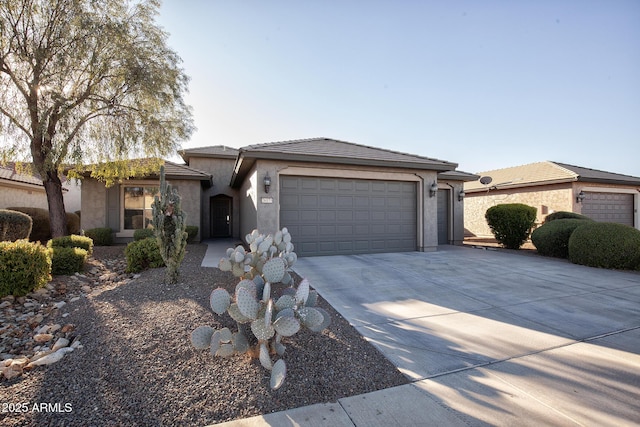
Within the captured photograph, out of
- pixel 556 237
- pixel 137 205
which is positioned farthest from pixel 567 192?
pixel 137 205

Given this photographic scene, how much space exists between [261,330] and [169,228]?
3.66 meters

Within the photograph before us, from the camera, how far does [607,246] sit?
7559 millimetres

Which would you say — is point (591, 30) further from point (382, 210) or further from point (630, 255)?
point (382, 210)

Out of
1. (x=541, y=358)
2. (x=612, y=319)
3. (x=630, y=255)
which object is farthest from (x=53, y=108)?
(x=630, y=255)

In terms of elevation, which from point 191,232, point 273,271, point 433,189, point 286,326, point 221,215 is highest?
point 433,189

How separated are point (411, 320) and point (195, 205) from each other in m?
11.2

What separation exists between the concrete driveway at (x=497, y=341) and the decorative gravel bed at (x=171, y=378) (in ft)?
1.06

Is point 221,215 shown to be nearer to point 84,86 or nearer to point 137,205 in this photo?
point 137,205

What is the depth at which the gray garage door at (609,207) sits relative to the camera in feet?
A: 46.1

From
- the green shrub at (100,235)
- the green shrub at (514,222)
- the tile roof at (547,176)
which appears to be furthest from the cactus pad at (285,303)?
the tile roof at (547,176)

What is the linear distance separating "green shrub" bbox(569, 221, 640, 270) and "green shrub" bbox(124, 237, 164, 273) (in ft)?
36.9

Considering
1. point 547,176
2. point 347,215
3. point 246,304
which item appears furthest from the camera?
point 547,176

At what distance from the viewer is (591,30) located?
767 centimetres

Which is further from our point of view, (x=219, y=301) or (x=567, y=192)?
(x=567, y=192)
